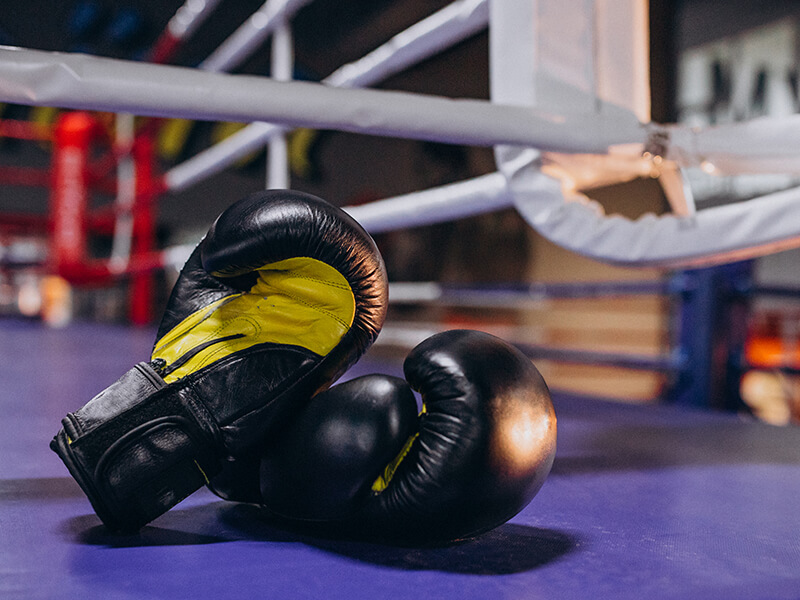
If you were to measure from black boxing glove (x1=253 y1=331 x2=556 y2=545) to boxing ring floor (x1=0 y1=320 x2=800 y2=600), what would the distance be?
3cm

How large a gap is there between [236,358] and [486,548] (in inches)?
10.3

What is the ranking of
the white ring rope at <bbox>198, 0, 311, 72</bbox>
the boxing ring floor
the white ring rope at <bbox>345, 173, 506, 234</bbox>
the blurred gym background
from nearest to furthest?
1. the boxing ring floor
2. the white ring rope at <bbox>345, 173, 506, 234</bbox>
3. the white ring rope at <bbox>198, 0, 311, 72</bbox>
4. the blurred gym background

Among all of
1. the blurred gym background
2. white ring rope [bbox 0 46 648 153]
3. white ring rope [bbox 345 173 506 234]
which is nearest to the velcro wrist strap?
white ring rope [bbox 0 46 648 153]

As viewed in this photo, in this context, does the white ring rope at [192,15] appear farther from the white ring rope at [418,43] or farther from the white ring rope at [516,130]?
the white ring rope at [516,130]

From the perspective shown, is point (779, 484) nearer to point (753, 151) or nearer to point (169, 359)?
point (753, 151)

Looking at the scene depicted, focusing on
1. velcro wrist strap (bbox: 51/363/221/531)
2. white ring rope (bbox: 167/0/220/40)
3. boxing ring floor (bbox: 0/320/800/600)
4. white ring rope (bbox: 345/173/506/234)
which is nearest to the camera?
boxing ring floor (bbox: 0/320/800/600)

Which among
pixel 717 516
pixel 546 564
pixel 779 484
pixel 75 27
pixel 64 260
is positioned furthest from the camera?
pixel 75 27

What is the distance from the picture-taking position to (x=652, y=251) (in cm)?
99

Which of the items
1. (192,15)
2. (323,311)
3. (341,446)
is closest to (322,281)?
(323,311)

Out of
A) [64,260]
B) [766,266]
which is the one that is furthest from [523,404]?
[766,266]

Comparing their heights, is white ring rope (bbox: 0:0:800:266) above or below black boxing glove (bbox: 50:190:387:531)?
above

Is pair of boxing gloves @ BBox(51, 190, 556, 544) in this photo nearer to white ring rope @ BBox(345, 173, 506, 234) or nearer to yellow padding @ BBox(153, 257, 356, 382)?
yellow padding @ BBox(153, 257, 356, 382)

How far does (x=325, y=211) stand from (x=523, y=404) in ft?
0.73

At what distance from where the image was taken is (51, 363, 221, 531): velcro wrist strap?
566mm
